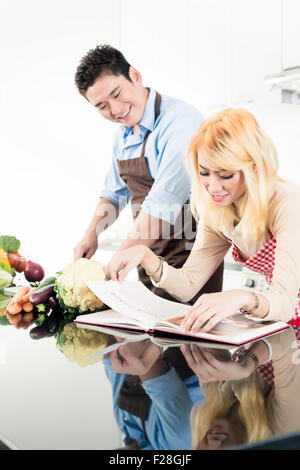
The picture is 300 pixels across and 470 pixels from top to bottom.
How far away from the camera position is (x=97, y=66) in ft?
5.90

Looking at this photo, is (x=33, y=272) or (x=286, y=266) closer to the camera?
(x=286, y=266)

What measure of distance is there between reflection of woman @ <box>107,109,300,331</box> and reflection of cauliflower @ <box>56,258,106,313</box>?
0.05 m

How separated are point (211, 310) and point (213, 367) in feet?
0.57

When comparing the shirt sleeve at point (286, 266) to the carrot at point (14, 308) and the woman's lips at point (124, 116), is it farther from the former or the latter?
the woman's lips at point (124, 116)

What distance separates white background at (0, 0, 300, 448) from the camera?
2.76 metres

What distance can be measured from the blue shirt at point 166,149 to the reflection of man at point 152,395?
88cm

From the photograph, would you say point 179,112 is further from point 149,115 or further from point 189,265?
point 189,265

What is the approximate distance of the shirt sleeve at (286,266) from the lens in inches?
43.9

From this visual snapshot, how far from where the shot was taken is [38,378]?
82 cm

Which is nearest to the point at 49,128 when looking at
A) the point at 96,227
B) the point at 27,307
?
the point at 96,227

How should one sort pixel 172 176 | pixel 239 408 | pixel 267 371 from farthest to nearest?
pixel 172 176, pixel 267 371, pixel 239 408

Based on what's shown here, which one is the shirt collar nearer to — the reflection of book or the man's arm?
the man's arm

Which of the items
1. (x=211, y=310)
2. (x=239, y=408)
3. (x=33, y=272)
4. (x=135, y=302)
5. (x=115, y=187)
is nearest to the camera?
(x=239, y=408)
